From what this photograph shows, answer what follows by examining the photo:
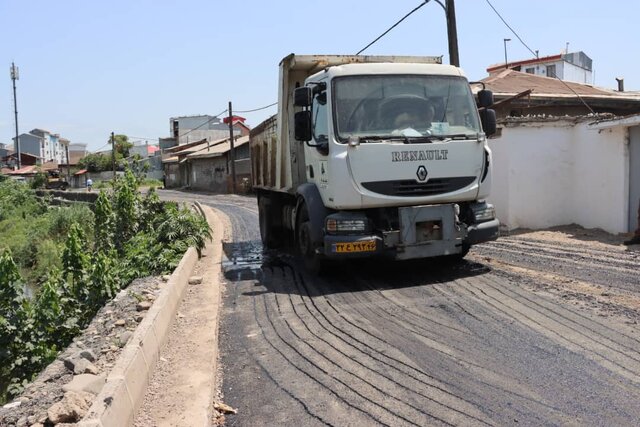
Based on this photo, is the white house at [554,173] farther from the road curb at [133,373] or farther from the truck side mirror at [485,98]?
the road curb at [133,373]

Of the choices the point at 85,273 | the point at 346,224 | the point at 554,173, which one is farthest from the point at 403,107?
the point at 554,173

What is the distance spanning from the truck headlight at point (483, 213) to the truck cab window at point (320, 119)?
2346 mm

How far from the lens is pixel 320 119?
7809mm

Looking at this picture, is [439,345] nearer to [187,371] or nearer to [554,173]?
[187,371]

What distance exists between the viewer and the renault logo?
7.48m

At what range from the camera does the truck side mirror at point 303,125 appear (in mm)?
7887

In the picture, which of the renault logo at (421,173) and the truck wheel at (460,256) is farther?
the truck wheel at (460,256)

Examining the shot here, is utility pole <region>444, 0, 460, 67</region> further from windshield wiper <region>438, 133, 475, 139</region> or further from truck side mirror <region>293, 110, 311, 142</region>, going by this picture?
truck side mirror <region>293, 110, 311, 142</region>

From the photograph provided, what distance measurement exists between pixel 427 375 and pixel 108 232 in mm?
9532

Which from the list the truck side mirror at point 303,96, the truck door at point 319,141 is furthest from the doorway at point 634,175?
the truck side mirror at point 303,96

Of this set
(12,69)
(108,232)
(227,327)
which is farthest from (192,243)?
(12,69)

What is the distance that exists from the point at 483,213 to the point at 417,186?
3.93 ft

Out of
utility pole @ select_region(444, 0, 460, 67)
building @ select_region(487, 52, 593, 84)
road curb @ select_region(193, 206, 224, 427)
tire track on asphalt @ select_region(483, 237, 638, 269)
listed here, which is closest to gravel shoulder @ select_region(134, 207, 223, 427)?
road curb @ select_region(193, 206, 224, 427)

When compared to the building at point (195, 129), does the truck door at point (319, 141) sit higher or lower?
lower
